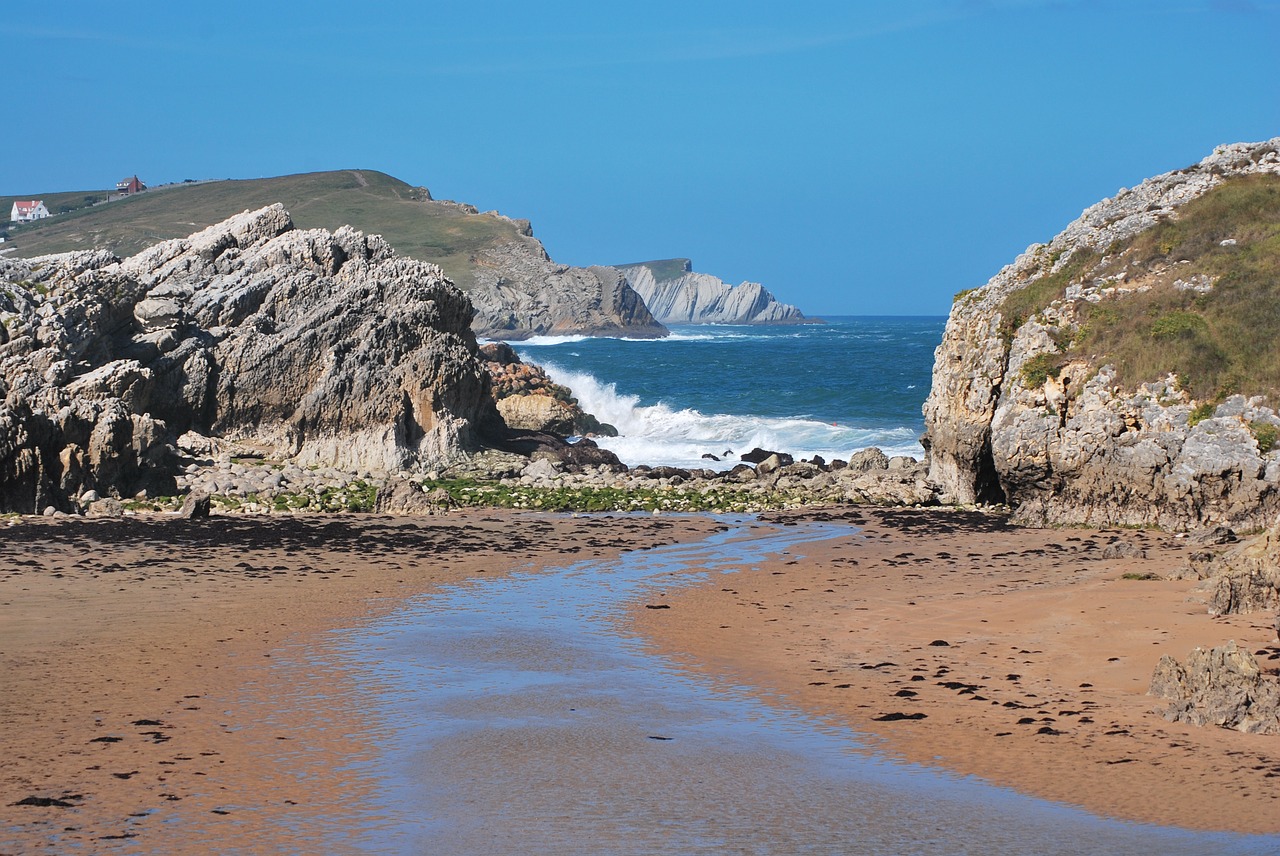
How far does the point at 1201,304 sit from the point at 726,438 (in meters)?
24.0

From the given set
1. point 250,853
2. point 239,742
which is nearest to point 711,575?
point 239,742

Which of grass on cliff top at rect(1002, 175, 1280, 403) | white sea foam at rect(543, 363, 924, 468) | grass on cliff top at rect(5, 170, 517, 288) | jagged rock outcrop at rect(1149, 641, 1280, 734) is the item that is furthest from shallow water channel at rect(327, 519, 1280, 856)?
grass on cliff top at rect(5, 170, 517, 288)

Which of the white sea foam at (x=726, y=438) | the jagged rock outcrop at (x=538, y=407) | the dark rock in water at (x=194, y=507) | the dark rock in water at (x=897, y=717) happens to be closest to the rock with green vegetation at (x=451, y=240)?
the white sea foam at (x=726, y=438)

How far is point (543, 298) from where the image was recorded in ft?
570

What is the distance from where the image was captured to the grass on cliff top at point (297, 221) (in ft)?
536

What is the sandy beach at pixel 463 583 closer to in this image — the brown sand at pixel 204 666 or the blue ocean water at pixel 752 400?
the brown sand at pixel 204 666

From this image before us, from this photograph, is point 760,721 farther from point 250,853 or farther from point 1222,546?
point 1222,546

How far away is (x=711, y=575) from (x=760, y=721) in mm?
8486

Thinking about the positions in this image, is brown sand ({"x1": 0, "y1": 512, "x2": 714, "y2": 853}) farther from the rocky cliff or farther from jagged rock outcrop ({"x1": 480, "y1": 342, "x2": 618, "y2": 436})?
jagged rock outcrop ({"x1": 480, "y1": 342, "x2": 618, "y2": 436})

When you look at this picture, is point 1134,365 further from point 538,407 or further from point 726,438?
point 538,407

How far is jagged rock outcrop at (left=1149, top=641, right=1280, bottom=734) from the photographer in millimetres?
11023

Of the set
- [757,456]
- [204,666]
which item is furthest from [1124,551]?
[757,456]

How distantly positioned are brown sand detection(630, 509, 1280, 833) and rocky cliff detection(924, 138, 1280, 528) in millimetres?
1560

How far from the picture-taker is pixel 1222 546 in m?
20.2
